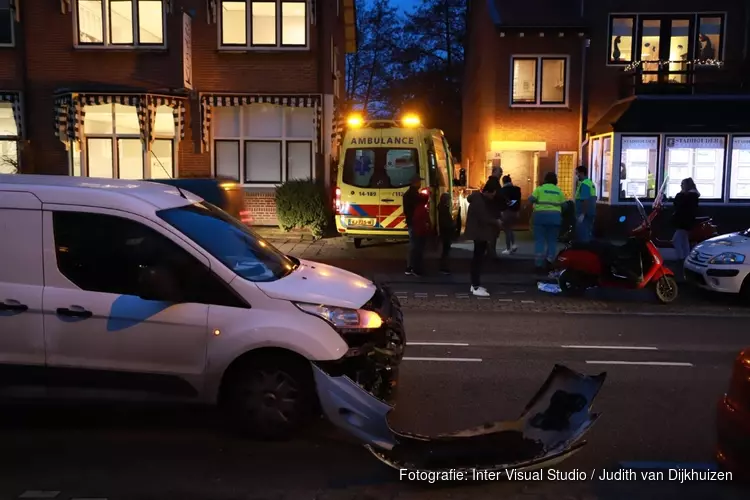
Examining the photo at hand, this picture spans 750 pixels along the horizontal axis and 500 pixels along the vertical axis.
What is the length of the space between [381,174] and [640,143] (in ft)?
24.8

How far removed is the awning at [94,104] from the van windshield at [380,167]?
5.78 m

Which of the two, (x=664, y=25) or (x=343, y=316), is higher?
(x=664, y=25)

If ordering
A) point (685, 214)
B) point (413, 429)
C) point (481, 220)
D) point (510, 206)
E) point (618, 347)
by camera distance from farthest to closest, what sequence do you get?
1. point (510, 206)
2. point (685, 214)
3. point (481, 220)
4. point (618, 347)
5. point (413, 429)

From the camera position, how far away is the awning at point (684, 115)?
723 inches

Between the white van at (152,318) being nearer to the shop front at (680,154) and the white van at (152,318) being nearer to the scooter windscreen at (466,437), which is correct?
the scooter windscreen at (466,437)

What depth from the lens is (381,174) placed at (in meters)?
16.2

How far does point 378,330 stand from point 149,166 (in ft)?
50.7

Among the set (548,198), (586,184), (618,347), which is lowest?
(618,347)

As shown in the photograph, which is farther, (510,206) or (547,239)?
(510,206)

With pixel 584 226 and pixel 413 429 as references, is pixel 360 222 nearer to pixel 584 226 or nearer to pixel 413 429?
pixel 584 226

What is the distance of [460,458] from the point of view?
15.6 ft

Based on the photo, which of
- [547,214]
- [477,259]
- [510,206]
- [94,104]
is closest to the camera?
[477,259]

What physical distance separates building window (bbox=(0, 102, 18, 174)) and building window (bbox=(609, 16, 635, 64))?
17.2m

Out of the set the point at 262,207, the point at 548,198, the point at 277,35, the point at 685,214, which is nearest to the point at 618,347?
the point at 548,198
